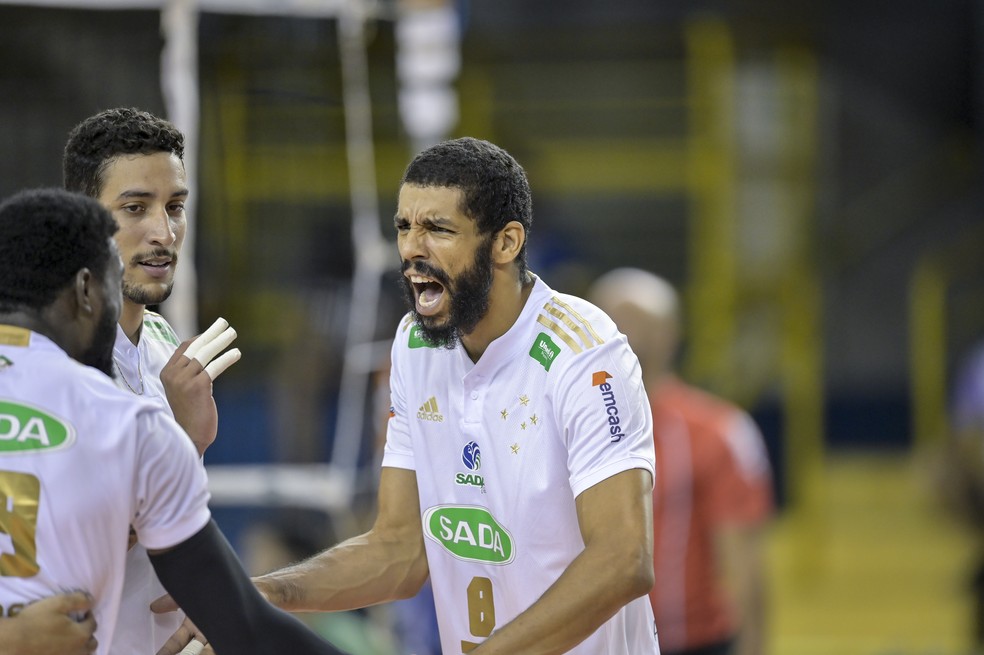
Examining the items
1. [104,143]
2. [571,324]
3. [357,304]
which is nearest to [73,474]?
[104,143]

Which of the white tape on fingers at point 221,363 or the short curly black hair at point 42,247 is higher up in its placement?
the short curly black hair at point 42,247

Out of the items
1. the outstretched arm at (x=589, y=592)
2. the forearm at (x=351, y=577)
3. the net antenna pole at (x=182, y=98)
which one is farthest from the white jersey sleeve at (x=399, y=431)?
the net antenna pole at (x=182, y=98)

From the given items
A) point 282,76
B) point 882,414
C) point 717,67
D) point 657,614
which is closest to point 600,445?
point 657,614

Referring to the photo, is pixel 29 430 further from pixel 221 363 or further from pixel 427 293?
pixel 427 293

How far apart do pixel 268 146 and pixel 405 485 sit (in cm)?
1034

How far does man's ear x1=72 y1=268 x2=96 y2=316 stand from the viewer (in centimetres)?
269

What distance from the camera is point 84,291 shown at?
270 centimetres

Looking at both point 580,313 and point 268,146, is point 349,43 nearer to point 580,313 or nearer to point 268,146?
point 580,313

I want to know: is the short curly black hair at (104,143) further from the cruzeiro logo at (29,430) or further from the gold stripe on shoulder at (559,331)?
the gold stripe on shoulder at (559,331)

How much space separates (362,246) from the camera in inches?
310

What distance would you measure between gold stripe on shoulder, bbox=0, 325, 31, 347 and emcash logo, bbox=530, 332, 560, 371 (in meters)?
1.24

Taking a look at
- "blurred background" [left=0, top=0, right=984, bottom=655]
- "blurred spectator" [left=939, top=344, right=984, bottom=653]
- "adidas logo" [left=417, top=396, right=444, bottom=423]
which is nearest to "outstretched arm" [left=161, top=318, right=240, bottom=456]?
"adidas logo" [left=417, top=396, right=444, bottom=423]

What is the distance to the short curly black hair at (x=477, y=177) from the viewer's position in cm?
329

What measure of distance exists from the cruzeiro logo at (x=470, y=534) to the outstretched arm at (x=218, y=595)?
72cm
